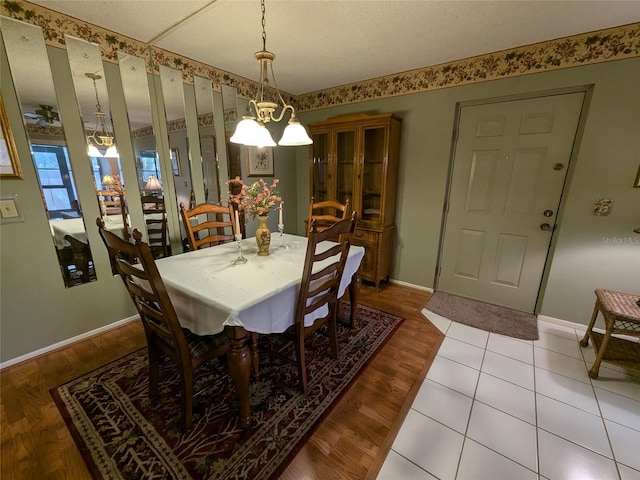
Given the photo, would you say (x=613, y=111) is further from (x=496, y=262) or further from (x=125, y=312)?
(x=125, y=312)

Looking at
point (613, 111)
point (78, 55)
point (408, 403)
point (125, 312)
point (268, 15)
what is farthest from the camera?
point (125, 312)

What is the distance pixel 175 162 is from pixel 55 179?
836 mm

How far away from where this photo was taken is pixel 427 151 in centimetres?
277

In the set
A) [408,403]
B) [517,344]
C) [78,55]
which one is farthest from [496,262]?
[78,55]

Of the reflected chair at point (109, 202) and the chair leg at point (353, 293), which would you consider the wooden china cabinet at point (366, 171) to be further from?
the reflected chair at point (109, 202)

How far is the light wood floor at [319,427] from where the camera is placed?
1215 millimetres

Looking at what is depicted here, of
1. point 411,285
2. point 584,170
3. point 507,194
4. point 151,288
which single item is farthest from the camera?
point 411,285

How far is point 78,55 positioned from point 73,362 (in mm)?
2154

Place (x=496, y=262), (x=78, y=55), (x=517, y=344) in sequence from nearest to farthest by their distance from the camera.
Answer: (x=78, y=55), (x=517, y=344), (x=496, y=262)

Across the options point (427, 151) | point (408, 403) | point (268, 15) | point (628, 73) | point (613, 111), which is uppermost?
Answer: point (268, 15)

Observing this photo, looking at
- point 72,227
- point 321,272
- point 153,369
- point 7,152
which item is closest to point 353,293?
point 321,272

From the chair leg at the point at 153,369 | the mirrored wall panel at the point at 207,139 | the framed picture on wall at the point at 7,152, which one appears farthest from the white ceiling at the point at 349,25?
the chair leg at the point at 153,369

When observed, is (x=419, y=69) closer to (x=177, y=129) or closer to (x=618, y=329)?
(x=177, y=129)

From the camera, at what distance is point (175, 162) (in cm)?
243
